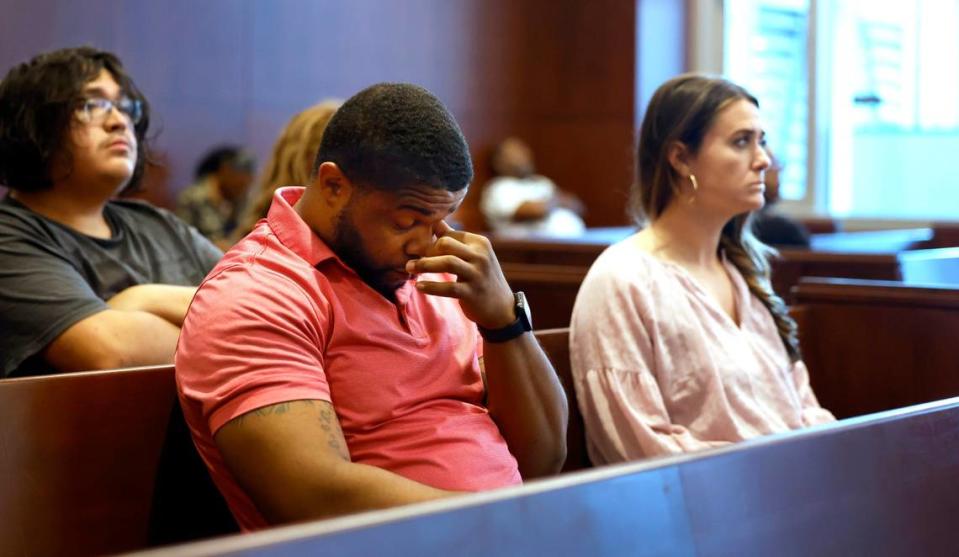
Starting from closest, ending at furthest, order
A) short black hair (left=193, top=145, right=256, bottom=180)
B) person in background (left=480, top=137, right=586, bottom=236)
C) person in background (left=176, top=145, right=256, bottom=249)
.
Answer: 1. person in background (left=176, top=145, right=256, bottom=249)
2. short black hair (left=193, top=145, right=256, bottom=180)
3. person in background (left=480, top=137, right=586, bottom=236)

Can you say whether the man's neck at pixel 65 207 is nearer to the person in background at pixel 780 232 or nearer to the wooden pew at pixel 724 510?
the wooden pew at pixel 724 510

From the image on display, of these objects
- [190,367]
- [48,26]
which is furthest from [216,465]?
[48,26]

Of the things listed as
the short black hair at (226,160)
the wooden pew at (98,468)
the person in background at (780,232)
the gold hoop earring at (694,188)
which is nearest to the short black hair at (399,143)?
the wooden pew at (98,468)

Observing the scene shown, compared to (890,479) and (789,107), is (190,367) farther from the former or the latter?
(789,107)

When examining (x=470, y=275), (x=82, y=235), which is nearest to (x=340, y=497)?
(x=470, y=275)

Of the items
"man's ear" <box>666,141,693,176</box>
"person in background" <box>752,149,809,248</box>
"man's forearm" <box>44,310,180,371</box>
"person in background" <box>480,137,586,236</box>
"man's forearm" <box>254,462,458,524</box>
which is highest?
"man's ear" <box>666,141,693,176</box>

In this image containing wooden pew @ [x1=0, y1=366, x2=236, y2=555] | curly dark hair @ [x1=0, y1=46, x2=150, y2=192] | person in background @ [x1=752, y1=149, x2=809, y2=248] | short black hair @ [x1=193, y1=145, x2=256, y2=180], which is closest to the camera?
wooden pew @ [x1=0, y1=366, x2=236, y2=555]

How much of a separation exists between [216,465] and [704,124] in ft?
4.55

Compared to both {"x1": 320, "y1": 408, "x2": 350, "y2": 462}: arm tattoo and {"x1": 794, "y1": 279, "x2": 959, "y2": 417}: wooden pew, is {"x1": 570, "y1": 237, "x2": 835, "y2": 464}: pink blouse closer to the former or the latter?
{"x1": 794, "y1": 279, "x2": 959, "y2": 417}: wooden pew

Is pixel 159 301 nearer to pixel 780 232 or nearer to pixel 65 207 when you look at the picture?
pixel 65 207

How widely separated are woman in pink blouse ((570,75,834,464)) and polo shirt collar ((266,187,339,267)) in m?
0.81

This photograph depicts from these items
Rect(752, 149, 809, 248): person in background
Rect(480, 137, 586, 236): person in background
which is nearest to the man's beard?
Rect(752, 149, 809, 248): person in background

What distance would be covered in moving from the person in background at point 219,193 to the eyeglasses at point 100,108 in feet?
12.8

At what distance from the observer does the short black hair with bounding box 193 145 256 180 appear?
683cm
